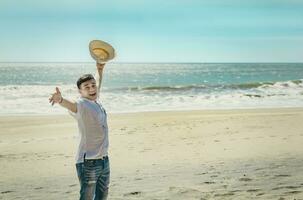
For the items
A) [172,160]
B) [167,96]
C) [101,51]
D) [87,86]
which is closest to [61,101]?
[87,86]

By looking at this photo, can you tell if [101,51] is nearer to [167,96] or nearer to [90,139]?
[90,139]

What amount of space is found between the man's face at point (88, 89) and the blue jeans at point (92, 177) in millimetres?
581

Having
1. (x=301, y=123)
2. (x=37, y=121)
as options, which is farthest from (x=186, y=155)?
(x=37, y=121)

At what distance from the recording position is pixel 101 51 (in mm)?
4500

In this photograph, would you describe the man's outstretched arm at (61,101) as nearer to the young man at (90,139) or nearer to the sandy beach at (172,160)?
the young man at (90,139)

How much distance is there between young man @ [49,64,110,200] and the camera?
395 centimetres

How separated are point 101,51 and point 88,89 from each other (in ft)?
1.98

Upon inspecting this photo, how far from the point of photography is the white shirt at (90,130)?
395 cm

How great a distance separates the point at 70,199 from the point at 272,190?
8.77ft

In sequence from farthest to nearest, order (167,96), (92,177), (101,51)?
1. (167,96)
2. (101,51)
3. (92,177)

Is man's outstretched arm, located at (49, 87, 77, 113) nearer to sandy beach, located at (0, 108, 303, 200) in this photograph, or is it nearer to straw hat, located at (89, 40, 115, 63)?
straw hat, located at (89, 40, 115, 63)

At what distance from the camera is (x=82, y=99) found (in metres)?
4.00

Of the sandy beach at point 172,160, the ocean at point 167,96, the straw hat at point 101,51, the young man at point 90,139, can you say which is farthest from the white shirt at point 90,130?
the ocean at point 167,96

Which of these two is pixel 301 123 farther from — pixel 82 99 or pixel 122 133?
pixel 82 99
